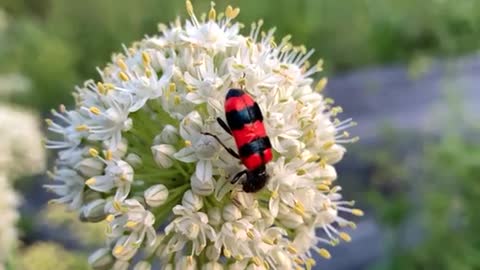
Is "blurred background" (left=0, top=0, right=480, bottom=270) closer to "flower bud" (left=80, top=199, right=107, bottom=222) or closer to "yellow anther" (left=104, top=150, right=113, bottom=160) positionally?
"flower bud" (left=80, top=199, right=107, bottom=222)

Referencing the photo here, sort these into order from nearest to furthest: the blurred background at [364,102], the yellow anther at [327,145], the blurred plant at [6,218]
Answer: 1. the yellow anther at [327,145]
2. the blurred plant at [6,218]
3. the blurred background at [364,102]

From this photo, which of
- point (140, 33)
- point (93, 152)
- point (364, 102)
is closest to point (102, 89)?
point (93, 152)

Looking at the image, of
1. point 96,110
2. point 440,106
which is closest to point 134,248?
point 96,110

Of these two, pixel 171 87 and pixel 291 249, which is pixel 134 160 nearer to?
pixel 171 87

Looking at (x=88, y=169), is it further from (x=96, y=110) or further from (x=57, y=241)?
(x=57, y=241)

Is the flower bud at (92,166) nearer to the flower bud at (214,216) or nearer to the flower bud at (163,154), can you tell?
the flower bud at (163,154)

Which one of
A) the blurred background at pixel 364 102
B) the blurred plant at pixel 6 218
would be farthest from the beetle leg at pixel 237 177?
the blurred plant at pixel 6 218

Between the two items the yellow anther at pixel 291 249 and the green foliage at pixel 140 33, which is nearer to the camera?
the yellow anther at pixel 291 249
